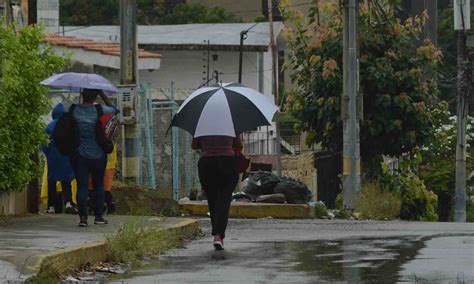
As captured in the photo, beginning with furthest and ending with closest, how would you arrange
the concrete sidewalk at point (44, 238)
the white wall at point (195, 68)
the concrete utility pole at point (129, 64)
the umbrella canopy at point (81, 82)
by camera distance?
1. the white wall at point (195, 68)
2. the concrete utility pole at point (129, 64)
3. the umbrella canopy at point (81, 82)
4. the concrete sidewalk at point (44, 238)

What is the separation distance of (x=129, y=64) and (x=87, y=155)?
580 cm

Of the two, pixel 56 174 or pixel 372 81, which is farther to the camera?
pixel 372 81

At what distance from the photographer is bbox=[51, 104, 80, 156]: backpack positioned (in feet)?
48.2

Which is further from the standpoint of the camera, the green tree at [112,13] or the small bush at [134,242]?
the green tree at [112,13]

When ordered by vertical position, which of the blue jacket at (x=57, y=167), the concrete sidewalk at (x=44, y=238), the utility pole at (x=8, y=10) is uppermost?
the utility pole at (x=8, y=10)

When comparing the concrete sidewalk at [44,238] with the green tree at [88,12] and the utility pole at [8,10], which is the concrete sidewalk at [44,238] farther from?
the green tree at [88,12]

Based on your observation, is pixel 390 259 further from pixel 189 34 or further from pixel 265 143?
pixel 189 34

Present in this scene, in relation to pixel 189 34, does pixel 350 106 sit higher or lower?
lower

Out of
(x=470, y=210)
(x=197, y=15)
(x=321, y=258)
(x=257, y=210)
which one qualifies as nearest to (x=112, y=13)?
(x=197, y=15)

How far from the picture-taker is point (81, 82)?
52.1 ft

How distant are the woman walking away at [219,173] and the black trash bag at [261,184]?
10.1 m

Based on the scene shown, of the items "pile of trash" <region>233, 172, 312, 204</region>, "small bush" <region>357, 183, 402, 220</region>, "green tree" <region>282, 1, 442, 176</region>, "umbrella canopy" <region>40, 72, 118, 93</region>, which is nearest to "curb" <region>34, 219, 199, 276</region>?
"umbrella canopy" <region>40, 72, 118, 93</region>

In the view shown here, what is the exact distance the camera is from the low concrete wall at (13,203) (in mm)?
16344

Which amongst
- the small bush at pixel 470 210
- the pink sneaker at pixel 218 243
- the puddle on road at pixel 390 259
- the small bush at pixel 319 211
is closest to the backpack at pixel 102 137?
the pink sneaker at pixel 218 243
